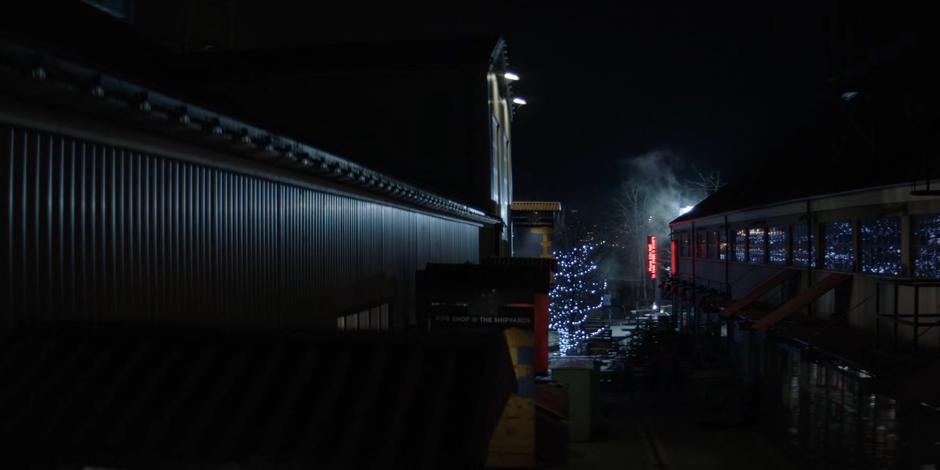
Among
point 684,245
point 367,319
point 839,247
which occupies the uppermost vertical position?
point 839,247

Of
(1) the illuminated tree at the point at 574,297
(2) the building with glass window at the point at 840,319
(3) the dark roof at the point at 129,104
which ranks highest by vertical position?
(3) the dark roof at the point at 129,104

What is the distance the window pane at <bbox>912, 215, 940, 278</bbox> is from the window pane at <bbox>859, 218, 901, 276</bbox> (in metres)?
0.74

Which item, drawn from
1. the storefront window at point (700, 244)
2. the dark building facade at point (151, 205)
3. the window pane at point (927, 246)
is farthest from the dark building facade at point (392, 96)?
the storefront window at point (700, 244)

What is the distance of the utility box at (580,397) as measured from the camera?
1659 centimetres

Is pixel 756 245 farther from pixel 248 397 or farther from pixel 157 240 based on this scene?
pixel 248 397

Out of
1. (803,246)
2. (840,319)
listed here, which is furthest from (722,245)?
(840,319)

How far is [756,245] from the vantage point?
88.8ft

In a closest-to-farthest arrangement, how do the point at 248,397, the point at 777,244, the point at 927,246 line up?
the point at 248,397 → the point at 927,246 → the point at 777,244

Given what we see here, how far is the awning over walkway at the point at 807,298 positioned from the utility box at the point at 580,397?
195 inches

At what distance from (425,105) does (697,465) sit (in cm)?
1374

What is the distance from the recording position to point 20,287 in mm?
4645

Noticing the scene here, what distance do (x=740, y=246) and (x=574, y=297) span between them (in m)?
27.9

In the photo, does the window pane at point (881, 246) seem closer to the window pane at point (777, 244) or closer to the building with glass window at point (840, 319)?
the building with glass window at point (840, 319)

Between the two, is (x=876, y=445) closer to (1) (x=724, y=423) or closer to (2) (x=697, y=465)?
(2) (x=697, y=465)
